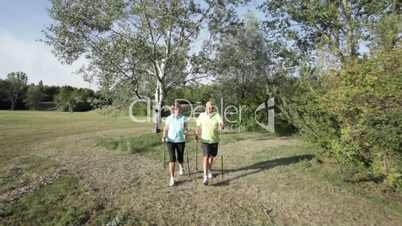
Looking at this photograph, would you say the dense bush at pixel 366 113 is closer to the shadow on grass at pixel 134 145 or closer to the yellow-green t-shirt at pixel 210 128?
the yellow-green t-shirt at pixel 210 128

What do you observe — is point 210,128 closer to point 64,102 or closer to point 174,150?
point 174,150

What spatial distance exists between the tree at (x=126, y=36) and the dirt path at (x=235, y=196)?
534cm

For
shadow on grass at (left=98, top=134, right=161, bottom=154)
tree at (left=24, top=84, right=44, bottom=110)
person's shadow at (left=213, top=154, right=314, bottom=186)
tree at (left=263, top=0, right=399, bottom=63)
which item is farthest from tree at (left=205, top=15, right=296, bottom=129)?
tree at (left=24, top=84, right=44, bottom=110)

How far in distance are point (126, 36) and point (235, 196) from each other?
908 centimetres

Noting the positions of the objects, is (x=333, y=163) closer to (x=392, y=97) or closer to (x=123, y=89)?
(x=392, y=97)

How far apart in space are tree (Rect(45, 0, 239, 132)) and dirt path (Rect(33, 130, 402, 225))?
534cm

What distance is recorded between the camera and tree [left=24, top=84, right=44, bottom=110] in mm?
56531

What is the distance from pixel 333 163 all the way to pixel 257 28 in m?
11.9

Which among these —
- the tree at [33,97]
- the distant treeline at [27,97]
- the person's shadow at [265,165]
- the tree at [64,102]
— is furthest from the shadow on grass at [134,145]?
the tree at [33,97]

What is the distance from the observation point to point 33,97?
56.9m

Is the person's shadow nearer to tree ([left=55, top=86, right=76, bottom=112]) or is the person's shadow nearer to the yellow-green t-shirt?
the yellow-green t-shirt

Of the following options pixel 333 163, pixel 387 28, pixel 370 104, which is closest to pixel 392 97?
pixel 370 104

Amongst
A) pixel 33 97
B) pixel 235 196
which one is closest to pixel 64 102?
pixel 33 97

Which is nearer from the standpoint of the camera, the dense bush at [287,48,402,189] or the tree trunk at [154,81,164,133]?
the dense bush at [287,48,402,189]
